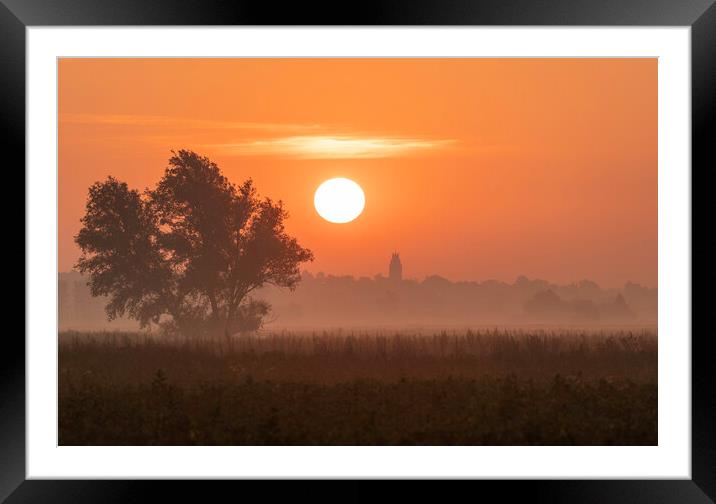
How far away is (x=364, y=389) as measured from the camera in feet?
35.8

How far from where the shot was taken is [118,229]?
63.0 ft

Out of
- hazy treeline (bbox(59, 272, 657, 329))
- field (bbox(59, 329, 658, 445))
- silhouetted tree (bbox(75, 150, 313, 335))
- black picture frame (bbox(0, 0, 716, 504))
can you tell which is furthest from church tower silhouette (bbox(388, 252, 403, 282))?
black picture frame (bbox(0, 0, 716, 504))

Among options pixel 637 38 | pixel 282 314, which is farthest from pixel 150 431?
pixel 282 314

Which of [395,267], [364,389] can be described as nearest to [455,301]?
[395,267]

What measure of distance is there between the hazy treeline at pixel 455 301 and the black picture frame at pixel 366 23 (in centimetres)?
1307

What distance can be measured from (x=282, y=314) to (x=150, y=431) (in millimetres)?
10965

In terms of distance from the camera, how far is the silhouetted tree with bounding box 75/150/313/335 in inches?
752

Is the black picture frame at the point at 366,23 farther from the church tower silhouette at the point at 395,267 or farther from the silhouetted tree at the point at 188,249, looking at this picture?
the church tower silhouette at the point at 395,267

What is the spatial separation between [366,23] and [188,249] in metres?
14.3

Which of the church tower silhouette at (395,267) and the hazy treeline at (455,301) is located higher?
the church tower silhouette at (395,267)

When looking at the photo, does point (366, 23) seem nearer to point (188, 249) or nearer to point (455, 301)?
point (188, 249)

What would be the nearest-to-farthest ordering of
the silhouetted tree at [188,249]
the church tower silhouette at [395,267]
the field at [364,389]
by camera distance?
the field at [364,389] < the silhouetted tree at [188,249] < the church tower silhouette at [395,267]

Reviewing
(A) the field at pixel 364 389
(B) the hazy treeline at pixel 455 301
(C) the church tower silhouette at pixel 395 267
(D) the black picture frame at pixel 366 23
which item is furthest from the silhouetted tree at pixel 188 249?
(D) the black picture frame at pixel 366 23

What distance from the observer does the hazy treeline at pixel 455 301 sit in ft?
66.6
